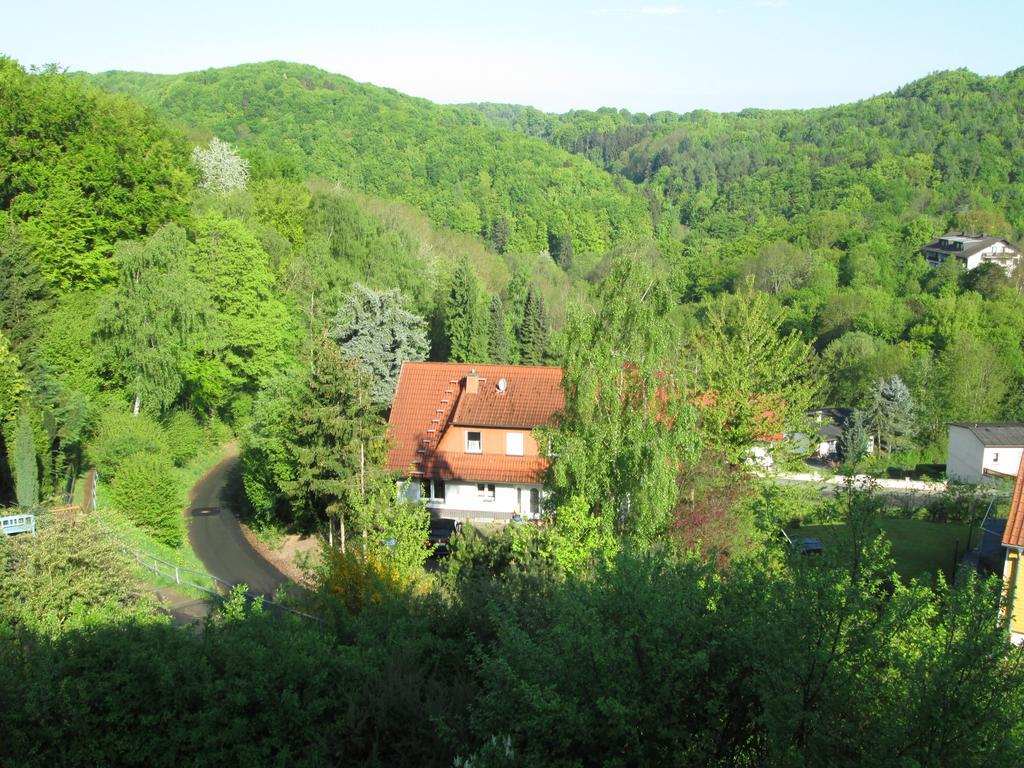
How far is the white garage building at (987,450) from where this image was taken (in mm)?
42219

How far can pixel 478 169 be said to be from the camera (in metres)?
143

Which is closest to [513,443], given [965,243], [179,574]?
[179,574]

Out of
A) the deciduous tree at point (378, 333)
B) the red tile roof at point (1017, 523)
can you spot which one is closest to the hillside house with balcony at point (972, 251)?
the deciduous tree at point (378, 333)

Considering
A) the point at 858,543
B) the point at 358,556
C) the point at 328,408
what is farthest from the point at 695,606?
the point at 328,408

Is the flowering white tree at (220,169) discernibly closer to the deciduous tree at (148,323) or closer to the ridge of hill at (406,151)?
the deciduous tree at (148,323)

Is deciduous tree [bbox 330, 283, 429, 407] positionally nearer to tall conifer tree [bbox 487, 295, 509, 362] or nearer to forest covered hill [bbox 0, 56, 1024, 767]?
forest covered hill [bbox 0, 56, 1024, 767]

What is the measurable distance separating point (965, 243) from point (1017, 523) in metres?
104

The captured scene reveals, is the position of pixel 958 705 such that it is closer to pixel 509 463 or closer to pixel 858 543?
pixel 858 543

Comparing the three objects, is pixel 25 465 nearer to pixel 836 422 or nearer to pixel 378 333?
pixel 378 333

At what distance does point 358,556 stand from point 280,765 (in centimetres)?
701

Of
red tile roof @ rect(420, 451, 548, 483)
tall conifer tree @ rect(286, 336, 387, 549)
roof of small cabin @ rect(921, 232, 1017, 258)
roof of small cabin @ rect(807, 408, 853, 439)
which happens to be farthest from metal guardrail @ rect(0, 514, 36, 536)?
roof of small cabin @ rect(921, 232, 1017, 258)

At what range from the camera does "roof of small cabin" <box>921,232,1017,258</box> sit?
105188mm

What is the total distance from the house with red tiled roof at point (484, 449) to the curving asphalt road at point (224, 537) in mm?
5477

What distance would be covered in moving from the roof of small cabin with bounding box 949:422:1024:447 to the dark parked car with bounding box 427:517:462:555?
28863mm
